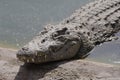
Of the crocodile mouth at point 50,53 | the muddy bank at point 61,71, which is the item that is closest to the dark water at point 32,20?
the crocodile mouth at point 50,53

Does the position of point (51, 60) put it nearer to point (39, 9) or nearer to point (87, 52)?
point (87, 52)

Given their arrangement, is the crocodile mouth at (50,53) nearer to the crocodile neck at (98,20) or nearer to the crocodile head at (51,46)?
the crocodile head at (51,46)

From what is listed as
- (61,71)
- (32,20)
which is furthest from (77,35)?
(32,20)

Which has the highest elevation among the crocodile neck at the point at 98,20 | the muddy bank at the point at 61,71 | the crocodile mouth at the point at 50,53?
the crocodile neck at the point at 98,20

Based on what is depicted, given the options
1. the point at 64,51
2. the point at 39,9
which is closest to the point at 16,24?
the point at 39,9

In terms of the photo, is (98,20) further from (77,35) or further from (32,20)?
(32,20)

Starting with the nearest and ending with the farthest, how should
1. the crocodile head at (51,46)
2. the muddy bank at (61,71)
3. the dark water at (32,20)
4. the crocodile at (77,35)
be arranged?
the muddy bank at (61,71), the crocodile head at (51,46), the crocodile at (77,35), the dark water at (32,20)
